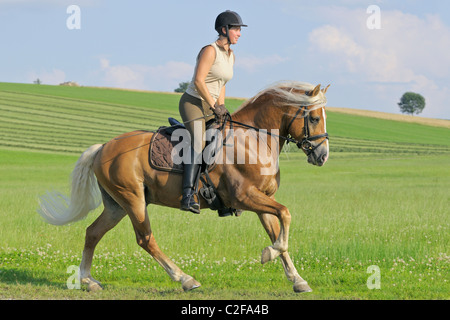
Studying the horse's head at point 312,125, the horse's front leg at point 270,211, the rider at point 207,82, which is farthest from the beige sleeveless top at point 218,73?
the horse's front leg at point 270,211

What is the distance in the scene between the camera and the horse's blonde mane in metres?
7.79

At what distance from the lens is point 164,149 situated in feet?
27.2

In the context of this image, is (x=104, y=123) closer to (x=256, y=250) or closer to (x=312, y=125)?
(x=256, y=250)

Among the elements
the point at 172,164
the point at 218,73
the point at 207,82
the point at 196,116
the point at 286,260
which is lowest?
the point at 286,260

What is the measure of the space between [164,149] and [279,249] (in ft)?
7.36

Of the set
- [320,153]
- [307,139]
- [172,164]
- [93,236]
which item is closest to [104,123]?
[93,236]

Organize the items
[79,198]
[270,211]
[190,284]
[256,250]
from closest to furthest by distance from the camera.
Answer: [270,211], [190,284], [79,198], [256,250]

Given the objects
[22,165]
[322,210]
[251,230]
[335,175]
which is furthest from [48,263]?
[22,165]

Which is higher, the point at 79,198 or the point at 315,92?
the point at 315,92

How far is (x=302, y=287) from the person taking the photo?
7938 millimetres

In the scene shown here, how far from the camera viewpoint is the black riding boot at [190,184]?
7.94 meters

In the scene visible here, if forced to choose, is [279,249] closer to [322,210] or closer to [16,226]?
[16,226]

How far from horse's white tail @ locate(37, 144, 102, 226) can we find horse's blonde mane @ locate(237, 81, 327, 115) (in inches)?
112

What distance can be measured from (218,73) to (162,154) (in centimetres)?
143
